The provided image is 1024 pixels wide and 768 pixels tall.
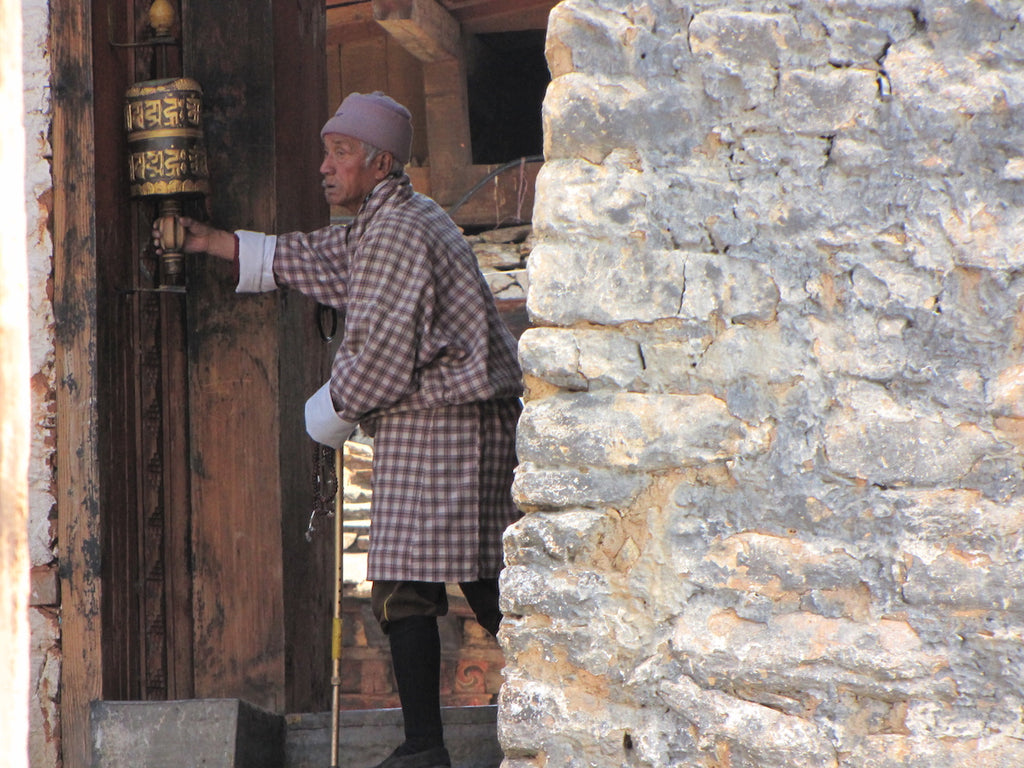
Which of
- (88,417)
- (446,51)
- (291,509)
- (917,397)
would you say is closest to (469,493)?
(291,509)

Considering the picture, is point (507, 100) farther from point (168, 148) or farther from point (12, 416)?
point (12, 416)

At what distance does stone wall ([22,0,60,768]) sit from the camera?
10.5ft

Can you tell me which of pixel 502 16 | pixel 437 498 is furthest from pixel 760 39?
pixel 502 16

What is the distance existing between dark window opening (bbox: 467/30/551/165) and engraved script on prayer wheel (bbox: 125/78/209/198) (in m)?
2.66

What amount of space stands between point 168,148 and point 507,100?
2898mm

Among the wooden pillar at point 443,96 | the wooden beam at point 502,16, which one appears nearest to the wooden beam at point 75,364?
the wooden pillar at point 443,96

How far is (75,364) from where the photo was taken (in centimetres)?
321

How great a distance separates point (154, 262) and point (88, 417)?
0.47m

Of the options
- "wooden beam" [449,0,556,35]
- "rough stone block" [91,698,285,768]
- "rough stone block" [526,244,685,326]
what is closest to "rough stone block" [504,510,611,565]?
"rough stone block" [526,244,685,326]

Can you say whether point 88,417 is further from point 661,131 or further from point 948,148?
point 948,148

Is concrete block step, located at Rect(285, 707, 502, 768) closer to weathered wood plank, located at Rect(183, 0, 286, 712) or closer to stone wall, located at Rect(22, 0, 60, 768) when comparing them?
weathered wood plank, located at Rect(183, 0, 286, 712)

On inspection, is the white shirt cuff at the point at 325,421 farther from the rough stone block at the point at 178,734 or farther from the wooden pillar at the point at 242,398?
the rough stone block at the point at 178,734

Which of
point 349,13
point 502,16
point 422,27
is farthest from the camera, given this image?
point 349,13

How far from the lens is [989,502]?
2010 millimetres
